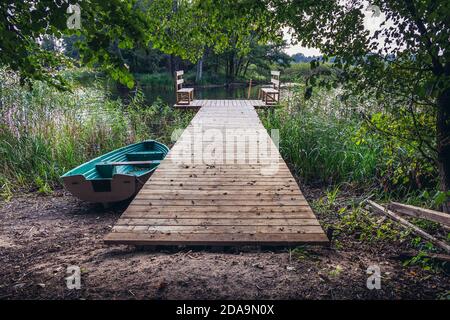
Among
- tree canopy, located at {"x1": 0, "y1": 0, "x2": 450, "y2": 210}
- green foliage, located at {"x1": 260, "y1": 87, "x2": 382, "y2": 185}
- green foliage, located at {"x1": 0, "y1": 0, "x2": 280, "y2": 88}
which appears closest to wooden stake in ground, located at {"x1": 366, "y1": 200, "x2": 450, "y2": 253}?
tree canopy, located at {"x1": 0, "y1": 0, "x2": 450, "y2": 210}

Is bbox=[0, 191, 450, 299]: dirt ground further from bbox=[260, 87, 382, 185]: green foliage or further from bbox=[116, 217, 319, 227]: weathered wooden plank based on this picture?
bbox=[260, 87, 382, 185]: green foliage

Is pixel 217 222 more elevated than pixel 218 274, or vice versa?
pixel 217 222

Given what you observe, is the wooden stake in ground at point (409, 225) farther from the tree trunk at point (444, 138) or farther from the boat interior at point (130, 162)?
the boat interior at point (130, 162)

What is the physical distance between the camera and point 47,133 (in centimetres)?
806

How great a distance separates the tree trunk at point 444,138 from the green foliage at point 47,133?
6.45 metres

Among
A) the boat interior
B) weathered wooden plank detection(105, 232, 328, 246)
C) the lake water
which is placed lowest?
weathered wooden plank detection(105, 232, 328, 246)

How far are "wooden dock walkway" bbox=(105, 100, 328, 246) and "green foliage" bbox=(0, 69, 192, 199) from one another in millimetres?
2684

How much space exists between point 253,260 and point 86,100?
830 centimetres

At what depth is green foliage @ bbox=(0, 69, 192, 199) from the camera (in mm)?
7215

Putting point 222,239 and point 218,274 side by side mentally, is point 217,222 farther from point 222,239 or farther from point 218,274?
point 218,274

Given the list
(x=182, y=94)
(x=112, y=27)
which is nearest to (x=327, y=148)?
(x=112, y=27)

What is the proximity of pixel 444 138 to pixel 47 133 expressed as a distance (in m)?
7.78
